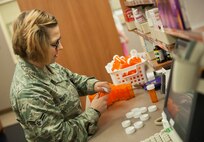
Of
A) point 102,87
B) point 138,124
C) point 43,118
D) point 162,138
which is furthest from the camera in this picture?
point 102,87

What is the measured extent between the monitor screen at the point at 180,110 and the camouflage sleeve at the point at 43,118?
23.7 inches

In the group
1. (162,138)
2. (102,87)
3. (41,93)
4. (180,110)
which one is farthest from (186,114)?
(102,87)

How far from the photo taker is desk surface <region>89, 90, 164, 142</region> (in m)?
1.60

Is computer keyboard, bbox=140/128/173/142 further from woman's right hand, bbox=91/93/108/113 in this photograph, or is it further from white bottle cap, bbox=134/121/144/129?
woman's right hand, bbox=91/93/108/113

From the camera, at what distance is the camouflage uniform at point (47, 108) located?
1.57 meters

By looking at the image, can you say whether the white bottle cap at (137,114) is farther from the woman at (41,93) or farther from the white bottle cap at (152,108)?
the woman at (41,93)

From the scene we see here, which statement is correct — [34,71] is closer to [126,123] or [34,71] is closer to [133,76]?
[126,123]

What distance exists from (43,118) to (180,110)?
0.77 m

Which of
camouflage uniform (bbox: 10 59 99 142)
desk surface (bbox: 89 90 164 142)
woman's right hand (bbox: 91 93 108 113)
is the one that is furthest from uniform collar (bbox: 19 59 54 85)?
desk surface (bbox: 89 90 164 142)

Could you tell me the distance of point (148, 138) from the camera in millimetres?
1450

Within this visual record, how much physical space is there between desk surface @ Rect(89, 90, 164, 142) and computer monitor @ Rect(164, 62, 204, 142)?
287 mm

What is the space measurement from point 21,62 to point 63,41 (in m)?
2.03

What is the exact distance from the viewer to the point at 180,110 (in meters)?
1.13

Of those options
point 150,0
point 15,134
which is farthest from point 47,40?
point 15,134
